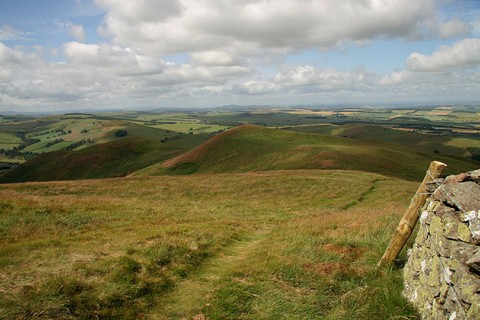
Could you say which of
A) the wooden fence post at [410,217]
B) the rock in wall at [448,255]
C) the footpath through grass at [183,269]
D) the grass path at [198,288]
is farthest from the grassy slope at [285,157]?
the rock in wall at [448,255]

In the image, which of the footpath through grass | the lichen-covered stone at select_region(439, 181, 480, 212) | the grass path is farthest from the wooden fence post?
the grass path

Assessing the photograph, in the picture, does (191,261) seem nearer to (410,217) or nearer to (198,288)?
(198,288)

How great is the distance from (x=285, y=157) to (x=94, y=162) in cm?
6095

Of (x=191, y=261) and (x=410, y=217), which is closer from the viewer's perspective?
(x=410, y=217)

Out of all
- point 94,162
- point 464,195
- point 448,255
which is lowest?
point 94,162

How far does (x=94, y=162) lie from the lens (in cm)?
9581

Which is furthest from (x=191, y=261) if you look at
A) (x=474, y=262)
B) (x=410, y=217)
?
(x=474, y=262)

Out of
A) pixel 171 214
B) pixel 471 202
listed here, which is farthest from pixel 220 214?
pixel 471 202

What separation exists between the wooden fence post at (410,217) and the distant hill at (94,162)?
8049 centimetres

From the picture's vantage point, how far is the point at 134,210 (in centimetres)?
2500

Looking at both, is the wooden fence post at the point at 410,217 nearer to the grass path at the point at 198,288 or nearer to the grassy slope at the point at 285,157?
the grass path at the point at 198,288

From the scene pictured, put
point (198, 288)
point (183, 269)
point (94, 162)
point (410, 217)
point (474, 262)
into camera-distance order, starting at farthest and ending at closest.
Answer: point (94, 162) → point (183, 269) → point (198, 288) → point (410, 217) → point (474, 262)

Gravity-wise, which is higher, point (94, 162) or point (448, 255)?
point (448, 255)

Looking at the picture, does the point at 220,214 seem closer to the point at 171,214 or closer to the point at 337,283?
the point at 171,214
